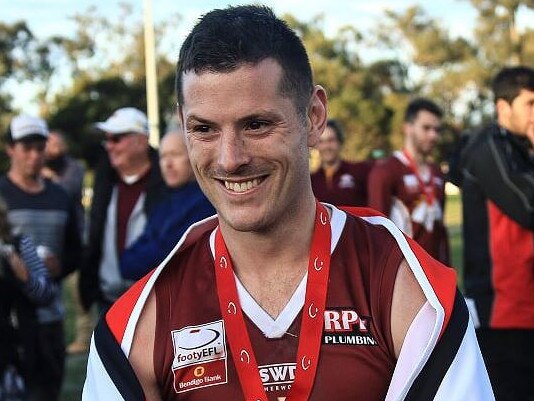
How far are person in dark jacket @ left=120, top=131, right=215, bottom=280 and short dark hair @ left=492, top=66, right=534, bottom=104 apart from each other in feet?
5.54

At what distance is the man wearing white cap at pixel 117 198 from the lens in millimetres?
6289

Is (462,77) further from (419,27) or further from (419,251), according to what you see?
(419,251)

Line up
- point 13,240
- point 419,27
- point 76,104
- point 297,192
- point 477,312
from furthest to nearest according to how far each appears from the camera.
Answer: point 419,27 → point 76,104 → point 13,240 → point 477,312 → point 297,192

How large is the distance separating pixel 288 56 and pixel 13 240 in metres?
3.87

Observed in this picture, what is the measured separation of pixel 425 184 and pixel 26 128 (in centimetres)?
288

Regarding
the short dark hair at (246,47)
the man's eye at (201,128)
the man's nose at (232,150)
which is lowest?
the man's nose at (232,150)

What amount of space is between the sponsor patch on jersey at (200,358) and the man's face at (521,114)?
10.5 feet

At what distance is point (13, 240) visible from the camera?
5754 mm

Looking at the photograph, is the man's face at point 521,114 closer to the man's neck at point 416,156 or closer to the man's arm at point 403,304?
the man's neck at point 416,156

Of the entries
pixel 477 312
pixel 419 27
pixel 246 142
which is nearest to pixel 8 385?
pixel 477 312

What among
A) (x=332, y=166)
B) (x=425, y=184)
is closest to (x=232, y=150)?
(x=425, y=184)

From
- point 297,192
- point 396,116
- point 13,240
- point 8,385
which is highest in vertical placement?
point 297,192

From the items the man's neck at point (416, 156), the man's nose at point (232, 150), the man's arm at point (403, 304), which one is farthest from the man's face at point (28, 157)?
the man's arm at point (403, 304)

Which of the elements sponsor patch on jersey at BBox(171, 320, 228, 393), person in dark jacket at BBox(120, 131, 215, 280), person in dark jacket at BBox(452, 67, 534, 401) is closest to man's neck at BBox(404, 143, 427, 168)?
person in dark jacket at BBox(452, 67, 534, 401)
